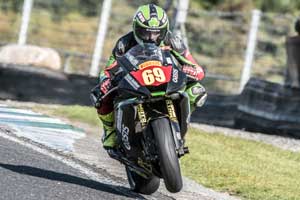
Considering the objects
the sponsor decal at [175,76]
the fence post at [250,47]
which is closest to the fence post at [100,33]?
the fence post at [250,47]

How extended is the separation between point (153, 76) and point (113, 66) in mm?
731

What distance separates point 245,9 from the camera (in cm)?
3938

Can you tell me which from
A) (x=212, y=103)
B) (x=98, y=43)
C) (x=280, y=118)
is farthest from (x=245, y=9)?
(x=280, y=118)

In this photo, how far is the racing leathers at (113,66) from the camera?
935cm

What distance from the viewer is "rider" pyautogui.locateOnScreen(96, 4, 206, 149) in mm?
9055

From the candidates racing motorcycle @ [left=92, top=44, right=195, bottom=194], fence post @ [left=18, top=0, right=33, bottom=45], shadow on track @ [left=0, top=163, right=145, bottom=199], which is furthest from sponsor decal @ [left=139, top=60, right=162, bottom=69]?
fence post @ [left=18, top=0, right=33, bottom=45]

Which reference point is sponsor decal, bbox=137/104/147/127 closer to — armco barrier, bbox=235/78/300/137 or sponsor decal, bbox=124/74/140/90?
sponsor decal, bbox=124/74/140/90

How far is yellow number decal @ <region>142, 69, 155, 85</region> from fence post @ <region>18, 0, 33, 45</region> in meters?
19.4

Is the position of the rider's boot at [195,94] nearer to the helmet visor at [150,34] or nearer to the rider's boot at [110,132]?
the helmet visor at [150,34]

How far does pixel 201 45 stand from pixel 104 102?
Answer: 16651 millimetres

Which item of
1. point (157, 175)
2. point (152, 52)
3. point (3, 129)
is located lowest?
point (3, 129)

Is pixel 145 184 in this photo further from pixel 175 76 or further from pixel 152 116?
pixel 175 76

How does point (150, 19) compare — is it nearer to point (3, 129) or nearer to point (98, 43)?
point (3, 129)

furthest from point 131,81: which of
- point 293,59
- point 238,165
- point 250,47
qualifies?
point 250,47
